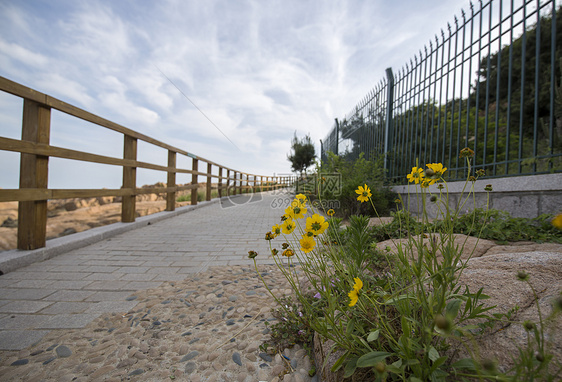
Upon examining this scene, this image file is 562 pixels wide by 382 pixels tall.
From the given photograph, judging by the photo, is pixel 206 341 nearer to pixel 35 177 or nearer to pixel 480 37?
pixel 35 177

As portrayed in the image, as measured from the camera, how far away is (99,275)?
228cm

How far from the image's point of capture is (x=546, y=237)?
216 cm

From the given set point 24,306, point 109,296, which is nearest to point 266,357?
point 109,296

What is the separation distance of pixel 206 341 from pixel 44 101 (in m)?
2.92

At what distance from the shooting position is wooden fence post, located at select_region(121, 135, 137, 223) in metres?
4.22

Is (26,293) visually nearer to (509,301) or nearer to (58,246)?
(58,246)

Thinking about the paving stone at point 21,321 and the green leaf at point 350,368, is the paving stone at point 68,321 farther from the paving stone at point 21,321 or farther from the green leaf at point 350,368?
the green leaf at point 350,368

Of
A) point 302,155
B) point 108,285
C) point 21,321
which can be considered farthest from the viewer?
point 302,155

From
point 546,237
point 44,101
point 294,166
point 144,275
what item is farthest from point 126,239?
point 294,166

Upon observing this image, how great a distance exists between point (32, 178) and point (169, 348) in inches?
97.8

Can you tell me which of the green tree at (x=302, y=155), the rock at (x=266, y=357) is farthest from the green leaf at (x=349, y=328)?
the green tree at (x=302, y=155)

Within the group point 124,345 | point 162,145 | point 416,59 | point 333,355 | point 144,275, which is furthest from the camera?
point 162,145

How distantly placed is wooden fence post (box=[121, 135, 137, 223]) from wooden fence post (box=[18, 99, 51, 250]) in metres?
1.54

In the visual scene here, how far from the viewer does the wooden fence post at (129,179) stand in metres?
4.22
